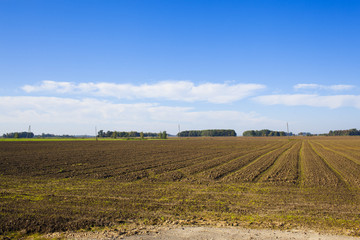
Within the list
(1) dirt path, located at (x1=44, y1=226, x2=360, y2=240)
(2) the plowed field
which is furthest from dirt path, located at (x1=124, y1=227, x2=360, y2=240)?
(2) the plowed field

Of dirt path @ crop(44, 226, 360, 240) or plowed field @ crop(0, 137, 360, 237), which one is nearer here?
dirt path @ crop(44, 226, 360, 240)

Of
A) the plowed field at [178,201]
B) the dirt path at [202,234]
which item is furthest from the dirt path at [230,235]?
the plowed field at [178,201]

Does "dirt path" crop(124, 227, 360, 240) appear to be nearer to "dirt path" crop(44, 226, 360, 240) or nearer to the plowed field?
"dirt path" crop(44, 226, 360, 240)

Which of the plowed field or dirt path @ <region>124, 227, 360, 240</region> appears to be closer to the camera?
dirt path @ <region>124, 227, 360, 240</region>

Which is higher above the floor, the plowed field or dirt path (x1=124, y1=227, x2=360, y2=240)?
the plowed field

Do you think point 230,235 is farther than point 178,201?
No

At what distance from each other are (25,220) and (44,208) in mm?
1230

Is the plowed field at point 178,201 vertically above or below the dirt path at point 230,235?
above

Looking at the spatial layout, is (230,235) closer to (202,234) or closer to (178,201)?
(202,234)

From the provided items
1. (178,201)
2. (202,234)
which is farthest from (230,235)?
(178,201)

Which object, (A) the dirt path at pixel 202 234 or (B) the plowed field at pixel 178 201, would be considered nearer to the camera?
(A) the dirt path at pixel 202 234

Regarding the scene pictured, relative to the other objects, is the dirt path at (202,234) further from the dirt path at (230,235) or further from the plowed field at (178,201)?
the plowed field at (178,201)

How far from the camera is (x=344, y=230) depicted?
7.03 metres

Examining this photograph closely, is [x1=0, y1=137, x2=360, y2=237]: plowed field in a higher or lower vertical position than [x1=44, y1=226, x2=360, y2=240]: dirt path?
higher
